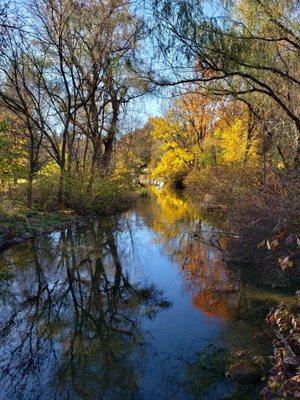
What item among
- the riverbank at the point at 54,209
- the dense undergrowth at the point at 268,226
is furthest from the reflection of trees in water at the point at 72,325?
the dense undergrowth at the point at 268,226

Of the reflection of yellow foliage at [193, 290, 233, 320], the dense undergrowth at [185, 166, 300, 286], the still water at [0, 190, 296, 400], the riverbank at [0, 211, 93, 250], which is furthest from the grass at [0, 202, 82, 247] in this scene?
the dense undergrowth at [185, 166, 300, 286]

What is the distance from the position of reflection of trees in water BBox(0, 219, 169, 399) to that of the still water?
17mm

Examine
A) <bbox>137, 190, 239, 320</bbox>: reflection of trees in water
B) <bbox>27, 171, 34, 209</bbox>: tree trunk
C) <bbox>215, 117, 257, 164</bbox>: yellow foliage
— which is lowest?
<bbox>137, 190, 239, 320</bbox>: reflection of trees in water

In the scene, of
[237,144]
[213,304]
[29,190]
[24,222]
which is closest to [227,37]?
[213,304]

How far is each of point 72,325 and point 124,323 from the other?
2.95 feet

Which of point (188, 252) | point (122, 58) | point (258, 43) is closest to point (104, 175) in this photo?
point (188, 252)

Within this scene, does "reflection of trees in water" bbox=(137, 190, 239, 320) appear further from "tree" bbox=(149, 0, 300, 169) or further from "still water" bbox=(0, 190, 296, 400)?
"tree" bbox=(149, 0, 300, 169)

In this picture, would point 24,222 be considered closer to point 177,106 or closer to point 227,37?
point 227,37

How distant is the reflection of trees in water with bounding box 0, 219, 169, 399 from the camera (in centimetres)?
518

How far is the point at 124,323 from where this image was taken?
7094 mm

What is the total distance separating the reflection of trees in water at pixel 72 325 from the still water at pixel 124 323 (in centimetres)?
2

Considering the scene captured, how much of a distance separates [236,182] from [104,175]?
725cm

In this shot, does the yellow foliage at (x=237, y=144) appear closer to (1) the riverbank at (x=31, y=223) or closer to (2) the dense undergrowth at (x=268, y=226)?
(2) the dense undergrowth at (x=268, y=226)

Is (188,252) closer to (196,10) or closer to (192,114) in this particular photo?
(196,10)
